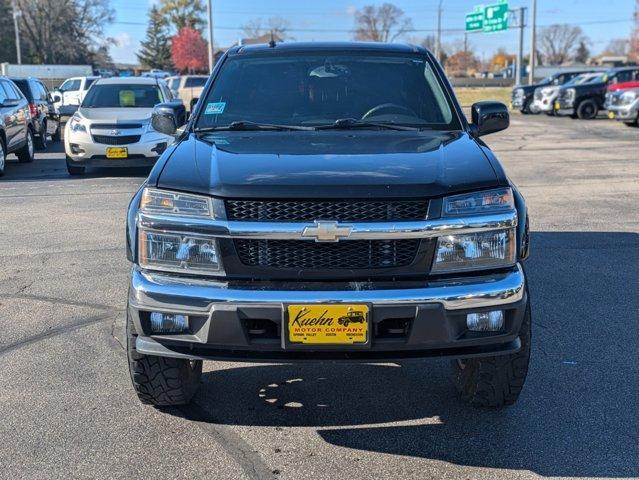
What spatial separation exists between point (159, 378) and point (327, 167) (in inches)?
52.4

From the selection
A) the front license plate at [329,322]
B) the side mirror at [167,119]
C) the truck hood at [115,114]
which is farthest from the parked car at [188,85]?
the front license plate at [329,322]

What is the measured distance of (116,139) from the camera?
1271 cm

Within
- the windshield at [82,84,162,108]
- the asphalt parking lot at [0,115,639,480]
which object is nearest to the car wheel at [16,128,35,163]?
the windshield at [82,84,162,108]

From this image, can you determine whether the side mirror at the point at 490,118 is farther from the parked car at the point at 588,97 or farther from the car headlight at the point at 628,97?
the parked car at the point at 588,97

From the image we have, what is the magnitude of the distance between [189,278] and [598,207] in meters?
7.87

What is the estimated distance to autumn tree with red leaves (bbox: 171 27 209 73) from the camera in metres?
90.9

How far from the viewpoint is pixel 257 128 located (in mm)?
4332

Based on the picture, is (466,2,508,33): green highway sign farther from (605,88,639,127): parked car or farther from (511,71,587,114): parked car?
(605,88,639,127): parked car

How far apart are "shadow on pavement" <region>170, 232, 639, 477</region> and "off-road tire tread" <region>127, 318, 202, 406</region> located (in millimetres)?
206

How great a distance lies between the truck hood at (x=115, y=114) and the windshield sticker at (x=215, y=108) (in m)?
8.68

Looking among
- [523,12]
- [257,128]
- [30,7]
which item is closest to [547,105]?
[523,12]

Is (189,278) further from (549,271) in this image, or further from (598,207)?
(598,207)

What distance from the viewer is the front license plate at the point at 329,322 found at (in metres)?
3.06

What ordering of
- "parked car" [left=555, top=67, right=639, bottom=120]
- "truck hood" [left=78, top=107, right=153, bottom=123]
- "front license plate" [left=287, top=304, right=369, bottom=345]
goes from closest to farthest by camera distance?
"front license plate" [left=287, top=304, right=369, bottom=345] → "truck hood" [left=78, top=107, right=153, bottom=123] → "parked car" [left=555, top=67, right=639, bottom=120]
